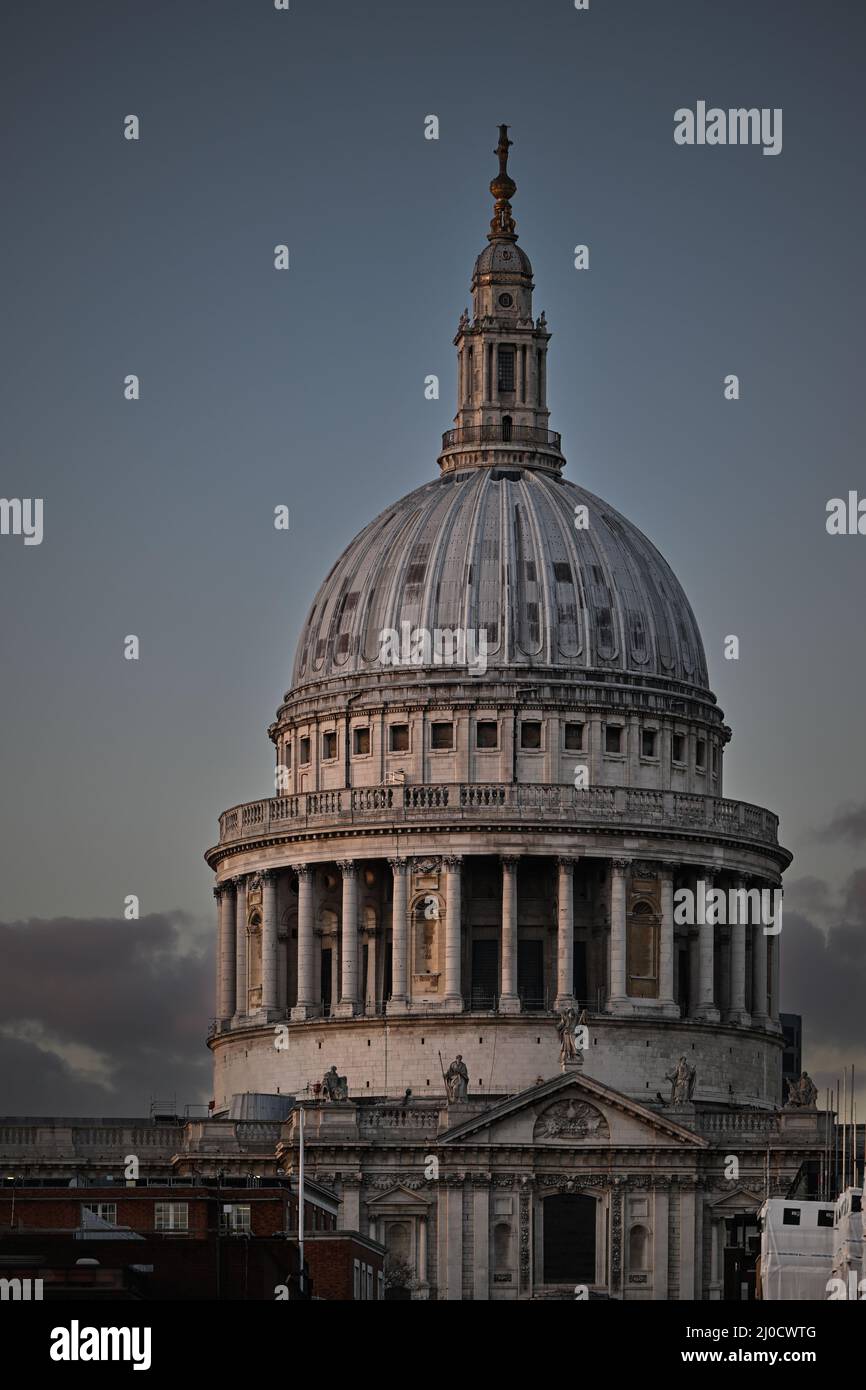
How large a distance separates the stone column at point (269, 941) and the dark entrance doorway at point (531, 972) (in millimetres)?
9994

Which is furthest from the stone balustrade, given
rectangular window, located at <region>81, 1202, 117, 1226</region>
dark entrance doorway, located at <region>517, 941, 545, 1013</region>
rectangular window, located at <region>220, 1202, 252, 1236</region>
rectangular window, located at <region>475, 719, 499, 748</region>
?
rectangular window, located at <region>220, 1202, 252, 1236</region>

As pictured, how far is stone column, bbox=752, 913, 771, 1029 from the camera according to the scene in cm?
14912

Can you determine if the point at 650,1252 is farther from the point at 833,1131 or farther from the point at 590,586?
the point at 590,586

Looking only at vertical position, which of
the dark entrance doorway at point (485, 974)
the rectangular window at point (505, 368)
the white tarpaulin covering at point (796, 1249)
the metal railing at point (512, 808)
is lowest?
the white tarpaulin covering at point (796, 1249)

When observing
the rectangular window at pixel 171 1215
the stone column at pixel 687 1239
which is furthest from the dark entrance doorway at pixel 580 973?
the rectangular window at pixel 171 1215

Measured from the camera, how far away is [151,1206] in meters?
108

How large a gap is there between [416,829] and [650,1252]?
22.5 m

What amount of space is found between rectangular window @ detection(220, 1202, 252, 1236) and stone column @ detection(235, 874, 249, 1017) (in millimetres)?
41058

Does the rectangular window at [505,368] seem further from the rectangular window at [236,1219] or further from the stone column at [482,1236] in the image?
the rectangular window at [236,1219]

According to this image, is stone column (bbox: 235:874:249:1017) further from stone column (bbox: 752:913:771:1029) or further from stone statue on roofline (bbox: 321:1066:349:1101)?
stone column (bbox: 752:913:771:1029)

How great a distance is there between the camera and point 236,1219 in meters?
107

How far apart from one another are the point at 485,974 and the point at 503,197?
34.9 m

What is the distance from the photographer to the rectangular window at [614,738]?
485ft

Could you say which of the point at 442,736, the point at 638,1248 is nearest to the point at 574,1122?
the point at 638,1248
